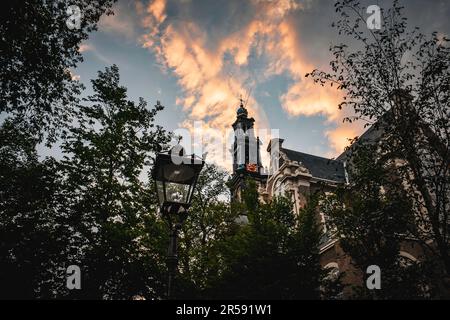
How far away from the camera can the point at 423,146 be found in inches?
337

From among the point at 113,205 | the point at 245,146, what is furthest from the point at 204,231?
the point at 245,146

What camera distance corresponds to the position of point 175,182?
491 centimetres

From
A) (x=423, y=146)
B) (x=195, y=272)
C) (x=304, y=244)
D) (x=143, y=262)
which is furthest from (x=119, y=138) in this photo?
(x=423, y=146)

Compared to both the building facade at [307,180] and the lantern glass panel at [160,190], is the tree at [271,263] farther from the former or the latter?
the lantern glass panel at [160,190]

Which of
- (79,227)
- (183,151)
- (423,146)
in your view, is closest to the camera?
(183,151)

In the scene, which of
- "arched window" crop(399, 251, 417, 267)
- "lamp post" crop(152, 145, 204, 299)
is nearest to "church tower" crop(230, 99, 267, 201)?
"arched window" crop(399, 251, 417, 267)

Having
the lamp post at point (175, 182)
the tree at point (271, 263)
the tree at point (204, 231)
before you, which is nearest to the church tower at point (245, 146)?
the tree at point (204, 231)

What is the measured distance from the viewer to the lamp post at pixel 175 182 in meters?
4.77

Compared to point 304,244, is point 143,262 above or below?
below

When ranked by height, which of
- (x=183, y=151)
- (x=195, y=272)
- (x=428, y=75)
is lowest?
(x=195, y=272)

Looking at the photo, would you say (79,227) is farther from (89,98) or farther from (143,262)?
(89,98)

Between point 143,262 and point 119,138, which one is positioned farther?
Answer: point 119,138

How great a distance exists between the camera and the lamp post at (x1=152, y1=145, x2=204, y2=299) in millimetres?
4766

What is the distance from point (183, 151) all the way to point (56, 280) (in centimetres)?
1071
